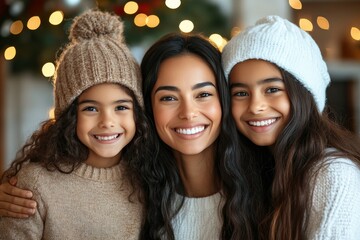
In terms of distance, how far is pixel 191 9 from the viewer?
3.54 meters

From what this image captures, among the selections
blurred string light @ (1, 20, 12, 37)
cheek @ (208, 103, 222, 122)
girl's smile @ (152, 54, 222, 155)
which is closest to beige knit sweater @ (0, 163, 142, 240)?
girl's smile @ (152, 54, 222, 155)

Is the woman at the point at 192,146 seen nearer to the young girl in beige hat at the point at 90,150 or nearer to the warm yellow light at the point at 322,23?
the young girl in beige hat at the point at 90,150

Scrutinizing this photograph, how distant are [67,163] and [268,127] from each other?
27.2 inches

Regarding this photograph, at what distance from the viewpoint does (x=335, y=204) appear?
151 cm

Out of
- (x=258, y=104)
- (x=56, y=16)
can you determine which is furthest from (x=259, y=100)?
(x=56, y=16)

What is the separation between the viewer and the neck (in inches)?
73.9

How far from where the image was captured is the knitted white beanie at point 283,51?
166 centimetres

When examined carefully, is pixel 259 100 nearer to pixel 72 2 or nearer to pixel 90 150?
pixel 90 150

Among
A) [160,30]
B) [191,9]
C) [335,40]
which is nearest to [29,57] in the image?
[160,30]

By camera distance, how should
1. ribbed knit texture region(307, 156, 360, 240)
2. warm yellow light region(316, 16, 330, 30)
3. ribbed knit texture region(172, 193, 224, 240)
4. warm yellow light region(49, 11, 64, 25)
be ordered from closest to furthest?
1. ribbed knit texture region(307, 156, 360, 240)
2. ribbed knit texture region(172, 193, 224, 240)
3. warm yellow light region(316, 16, 330, 30)
4. warm yellow light region(49, 11, 64, 25)

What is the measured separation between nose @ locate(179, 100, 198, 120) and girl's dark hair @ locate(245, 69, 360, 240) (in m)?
0.29

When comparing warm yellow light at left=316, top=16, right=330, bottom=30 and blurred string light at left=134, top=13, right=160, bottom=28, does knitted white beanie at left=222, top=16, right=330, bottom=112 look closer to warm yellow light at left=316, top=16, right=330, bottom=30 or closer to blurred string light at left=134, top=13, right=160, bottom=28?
warm yellow light at left=316, top=16, right=330, bottom=30

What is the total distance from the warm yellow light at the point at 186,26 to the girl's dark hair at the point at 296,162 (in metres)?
1.63

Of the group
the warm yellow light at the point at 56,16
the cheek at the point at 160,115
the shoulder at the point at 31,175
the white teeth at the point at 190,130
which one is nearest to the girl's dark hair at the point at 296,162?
the white teeth at the point at 190,130
